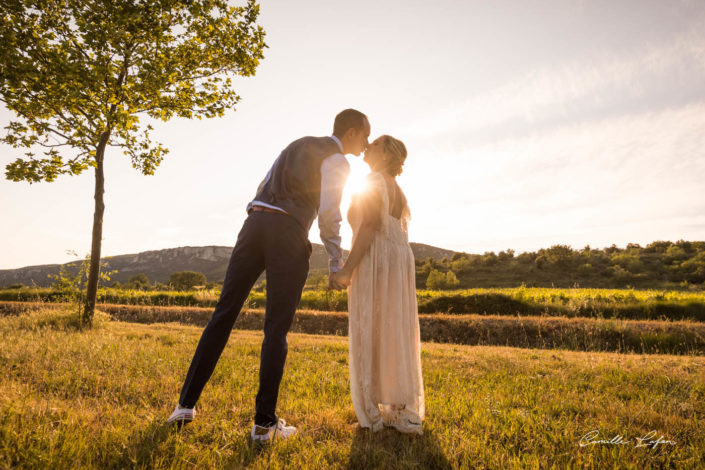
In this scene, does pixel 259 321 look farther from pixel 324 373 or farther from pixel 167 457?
pixel 167 457

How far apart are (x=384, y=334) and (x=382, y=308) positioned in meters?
0.24

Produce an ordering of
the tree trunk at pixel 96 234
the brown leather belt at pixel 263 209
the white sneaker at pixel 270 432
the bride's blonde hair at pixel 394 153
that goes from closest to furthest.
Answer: the white sneaker at pixel 270 432 < the brown leather belt at pixel 263 209 < the bride's blonde hair at pixel 394 153 < the tree trunk at pixel 96 234

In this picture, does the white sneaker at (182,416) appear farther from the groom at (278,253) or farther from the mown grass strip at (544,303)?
the mown grass strip at (544,303)

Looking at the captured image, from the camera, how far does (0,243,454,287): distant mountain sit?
Answer: 103 m

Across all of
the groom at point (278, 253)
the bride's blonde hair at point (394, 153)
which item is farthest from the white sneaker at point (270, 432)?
the bride's blonde hair at point (394, 153)

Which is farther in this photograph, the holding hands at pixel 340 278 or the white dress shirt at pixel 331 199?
the holding hands at pixel 340 278

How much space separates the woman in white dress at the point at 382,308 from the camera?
3049mm

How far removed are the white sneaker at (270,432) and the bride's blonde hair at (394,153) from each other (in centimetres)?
253

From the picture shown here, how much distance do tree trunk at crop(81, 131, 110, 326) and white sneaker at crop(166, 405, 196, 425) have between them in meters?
8.02

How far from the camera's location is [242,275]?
2.92 metres

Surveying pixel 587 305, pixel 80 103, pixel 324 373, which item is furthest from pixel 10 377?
pixel 587 305
